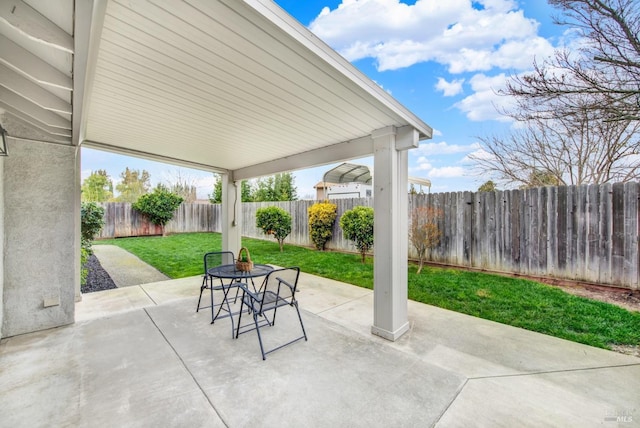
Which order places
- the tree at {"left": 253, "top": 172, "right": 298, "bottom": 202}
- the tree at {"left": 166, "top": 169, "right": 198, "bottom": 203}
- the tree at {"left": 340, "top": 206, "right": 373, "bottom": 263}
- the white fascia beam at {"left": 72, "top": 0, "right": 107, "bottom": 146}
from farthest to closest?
the tree at {"left": 166, "top": 169, "right": 198, "bottom": 203}, the tree at {"left": 253, "top": 172, "right": 298, "bottom": 202}, the tree at {"left": 340, "top": 206, "right": 373, "bottom": 263}, the white fascia beam at {"left": 72, "top": 0, "right": 107, "bottom": 146}

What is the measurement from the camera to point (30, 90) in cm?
219

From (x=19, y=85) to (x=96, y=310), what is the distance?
3161mm

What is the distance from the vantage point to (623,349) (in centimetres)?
278

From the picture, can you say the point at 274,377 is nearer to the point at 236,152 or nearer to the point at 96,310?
the point at 96,310

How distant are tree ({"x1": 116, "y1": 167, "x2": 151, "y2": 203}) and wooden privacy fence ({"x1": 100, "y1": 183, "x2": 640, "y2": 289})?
76.7 ft

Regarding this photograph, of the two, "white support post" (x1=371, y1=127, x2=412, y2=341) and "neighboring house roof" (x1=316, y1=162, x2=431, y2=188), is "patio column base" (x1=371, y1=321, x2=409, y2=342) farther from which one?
"neighboring house roof" (x1=316, y1=162, x2=431, y2=188)

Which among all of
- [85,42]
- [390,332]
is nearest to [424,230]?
[390,332]

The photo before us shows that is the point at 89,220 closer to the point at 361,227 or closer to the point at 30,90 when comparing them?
the point at 30,90

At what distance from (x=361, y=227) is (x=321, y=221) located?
1.99m

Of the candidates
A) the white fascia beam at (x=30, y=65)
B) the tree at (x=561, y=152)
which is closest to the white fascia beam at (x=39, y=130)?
the white fascia beam at (x=30, y=65)

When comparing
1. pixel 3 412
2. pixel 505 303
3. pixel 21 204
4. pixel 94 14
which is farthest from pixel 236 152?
pixel 505 303

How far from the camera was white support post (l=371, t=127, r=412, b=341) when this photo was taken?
3023mm

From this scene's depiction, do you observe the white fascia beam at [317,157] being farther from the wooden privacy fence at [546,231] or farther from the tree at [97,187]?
the tree at [97,187]

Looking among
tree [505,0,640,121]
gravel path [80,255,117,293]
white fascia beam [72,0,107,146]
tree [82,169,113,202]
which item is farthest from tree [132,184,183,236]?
tree [505,0,640,121]
